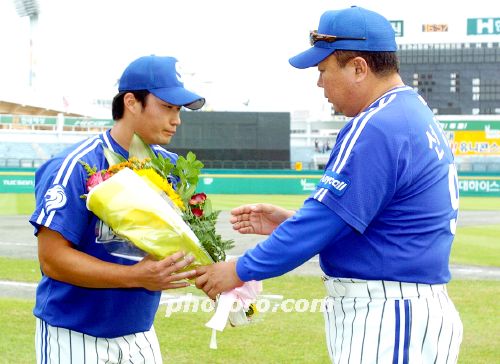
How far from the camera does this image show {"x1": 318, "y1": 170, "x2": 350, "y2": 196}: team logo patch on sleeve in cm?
306

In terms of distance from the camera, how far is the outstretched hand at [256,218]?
4.18m

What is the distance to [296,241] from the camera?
3150 millimetres

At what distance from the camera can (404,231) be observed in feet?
10.3

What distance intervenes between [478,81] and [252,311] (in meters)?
57.2

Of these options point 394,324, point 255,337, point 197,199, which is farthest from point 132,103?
point 255,337

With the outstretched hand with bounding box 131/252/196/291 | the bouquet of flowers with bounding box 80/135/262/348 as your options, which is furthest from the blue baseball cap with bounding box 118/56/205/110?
the outstretched hand with bounding box 131/252/196/291

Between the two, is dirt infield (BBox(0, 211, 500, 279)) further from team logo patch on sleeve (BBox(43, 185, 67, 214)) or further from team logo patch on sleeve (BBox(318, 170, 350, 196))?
team logo patch on sleeve (BBox(318, 170, 350, 196))

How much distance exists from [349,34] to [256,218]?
1258mm

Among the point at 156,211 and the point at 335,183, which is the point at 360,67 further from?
the point at 156,211

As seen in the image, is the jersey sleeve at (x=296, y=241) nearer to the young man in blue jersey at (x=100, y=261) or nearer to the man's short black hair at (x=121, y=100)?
the young man in blue jersey at (x=100, y=261)

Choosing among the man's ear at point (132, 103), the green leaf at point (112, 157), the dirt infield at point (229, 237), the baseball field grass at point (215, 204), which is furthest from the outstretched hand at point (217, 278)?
the baseball field grass at point (215, 204)

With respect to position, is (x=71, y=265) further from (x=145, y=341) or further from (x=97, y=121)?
(x=97, y=121)

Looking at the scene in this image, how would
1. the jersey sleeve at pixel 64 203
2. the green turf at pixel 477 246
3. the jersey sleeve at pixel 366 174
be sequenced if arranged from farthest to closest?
the green turf at pixel 477 246, the jersey sleeve at pixel 64 203, the jersey sleeve at pixel 366 174

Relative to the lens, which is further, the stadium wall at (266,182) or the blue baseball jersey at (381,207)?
the stadium wall at (266,182)
